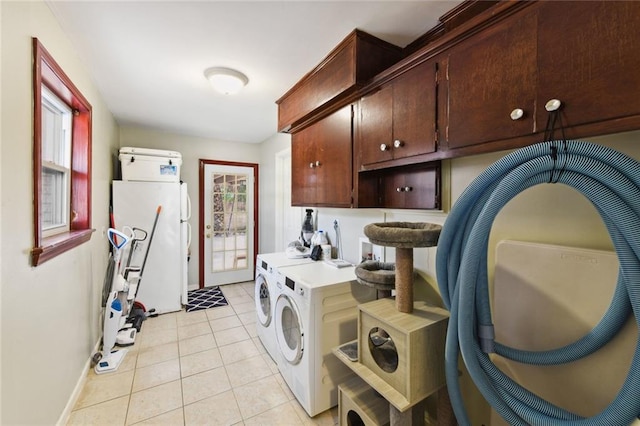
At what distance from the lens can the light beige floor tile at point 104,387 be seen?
5.97 feet

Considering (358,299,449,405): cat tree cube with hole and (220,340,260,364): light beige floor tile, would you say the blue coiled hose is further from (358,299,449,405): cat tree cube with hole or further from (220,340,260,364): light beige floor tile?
(220,340,260,364): light beige floor tile

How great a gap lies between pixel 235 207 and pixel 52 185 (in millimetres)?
2500

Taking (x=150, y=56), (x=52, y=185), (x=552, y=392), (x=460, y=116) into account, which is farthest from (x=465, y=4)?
(x=52, y=185)

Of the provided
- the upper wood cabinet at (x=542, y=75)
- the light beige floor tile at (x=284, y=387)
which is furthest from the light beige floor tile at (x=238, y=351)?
the upper wood cabinet at (x=542, y=75)

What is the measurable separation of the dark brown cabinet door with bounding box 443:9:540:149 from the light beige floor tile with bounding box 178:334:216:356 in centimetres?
265

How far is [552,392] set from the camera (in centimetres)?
104

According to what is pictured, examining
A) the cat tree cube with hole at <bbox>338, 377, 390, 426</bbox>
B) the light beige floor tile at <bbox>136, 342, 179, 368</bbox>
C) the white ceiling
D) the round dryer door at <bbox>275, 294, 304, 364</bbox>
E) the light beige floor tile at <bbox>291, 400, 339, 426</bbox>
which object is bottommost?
the light beige floor tile at <bbox>291, 400, 339, 426</bbox>

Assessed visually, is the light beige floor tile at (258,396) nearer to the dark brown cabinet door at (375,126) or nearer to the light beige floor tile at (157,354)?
the light beige floor tile at (157,354)

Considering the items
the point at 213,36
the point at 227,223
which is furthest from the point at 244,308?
the point at 213,36

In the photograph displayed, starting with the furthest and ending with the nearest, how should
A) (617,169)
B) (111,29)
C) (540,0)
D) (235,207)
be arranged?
1. (235,207)
2. (111,29)
3. (540,0)
4. (617,169)

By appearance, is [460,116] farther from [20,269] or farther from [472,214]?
[20,269]

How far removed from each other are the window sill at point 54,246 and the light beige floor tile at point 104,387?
107cm

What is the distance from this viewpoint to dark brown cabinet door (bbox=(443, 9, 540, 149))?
93 centimetres

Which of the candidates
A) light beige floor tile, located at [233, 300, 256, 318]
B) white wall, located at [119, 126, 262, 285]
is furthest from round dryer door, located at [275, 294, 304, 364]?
white wall, located at [119, 126, 262, 285]
